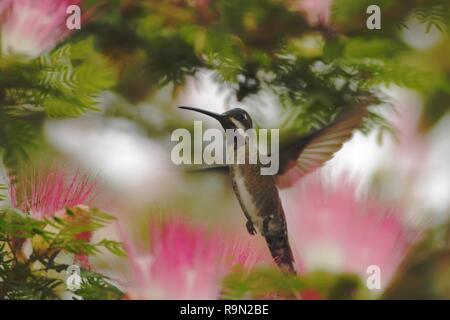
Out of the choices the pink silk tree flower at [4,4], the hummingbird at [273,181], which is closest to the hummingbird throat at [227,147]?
the hummingbird at [273,181]

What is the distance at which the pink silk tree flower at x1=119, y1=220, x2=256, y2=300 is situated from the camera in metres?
0.80

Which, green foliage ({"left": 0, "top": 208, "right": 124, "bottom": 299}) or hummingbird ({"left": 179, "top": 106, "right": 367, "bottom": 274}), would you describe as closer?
green foliage ({"left": 0, "top": 208, "right": 124, "bottom": 299})

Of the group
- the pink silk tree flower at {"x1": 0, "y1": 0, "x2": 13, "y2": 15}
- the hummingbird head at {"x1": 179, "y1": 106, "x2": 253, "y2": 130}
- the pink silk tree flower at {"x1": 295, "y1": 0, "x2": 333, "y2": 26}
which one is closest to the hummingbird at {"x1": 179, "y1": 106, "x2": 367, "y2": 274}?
the hummingbird head at {"x1": 179, "y1": 106, "x2": 253, "y2": 130}

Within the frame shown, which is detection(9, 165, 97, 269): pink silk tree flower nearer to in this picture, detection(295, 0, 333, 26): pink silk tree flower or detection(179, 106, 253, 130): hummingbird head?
detection(179, 106, 253, 130): hummingbird head

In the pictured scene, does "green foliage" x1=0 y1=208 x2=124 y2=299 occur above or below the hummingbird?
below

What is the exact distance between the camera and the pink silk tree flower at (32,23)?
2.66 feet

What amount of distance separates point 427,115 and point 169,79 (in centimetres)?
30

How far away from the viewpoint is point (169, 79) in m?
0.87

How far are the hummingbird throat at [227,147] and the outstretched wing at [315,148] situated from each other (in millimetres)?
12

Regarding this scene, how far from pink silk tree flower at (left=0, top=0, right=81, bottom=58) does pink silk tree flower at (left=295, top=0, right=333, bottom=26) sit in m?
0.25

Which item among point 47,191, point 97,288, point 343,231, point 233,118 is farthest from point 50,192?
point 343,231

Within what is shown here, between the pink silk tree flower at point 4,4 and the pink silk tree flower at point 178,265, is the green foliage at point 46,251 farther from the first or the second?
the pink silk tree flower at point 4,4
